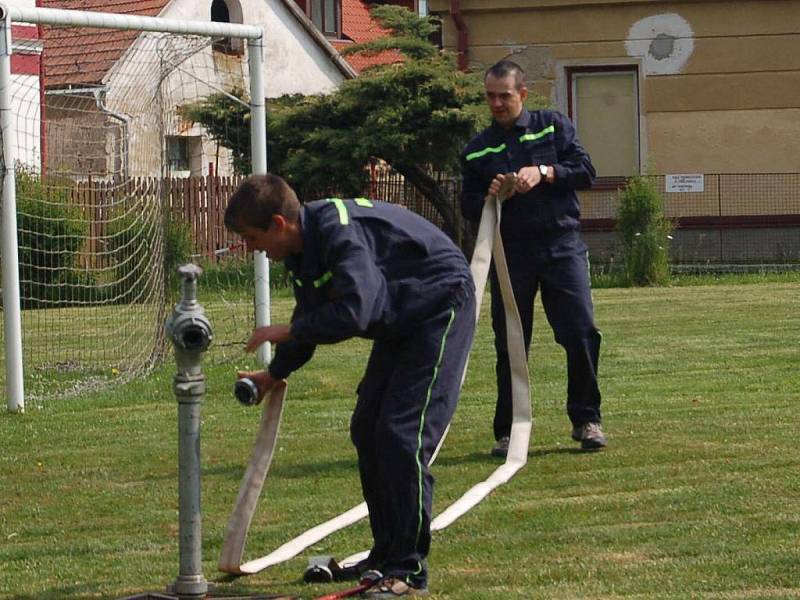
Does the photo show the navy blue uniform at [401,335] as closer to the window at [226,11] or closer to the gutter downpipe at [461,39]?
the gutter downpipe at [461,39]

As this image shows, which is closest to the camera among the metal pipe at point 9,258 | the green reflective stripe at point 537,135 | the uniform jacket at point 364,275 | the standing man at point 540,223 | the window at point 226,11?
the uniform jacket at point 364,275

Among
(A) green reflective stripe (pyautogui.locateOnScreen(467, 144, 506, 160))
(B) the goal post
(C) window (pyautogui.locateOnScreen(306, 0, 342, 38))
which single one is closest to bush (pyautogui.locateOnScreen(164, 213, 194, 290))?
(B) the goal post

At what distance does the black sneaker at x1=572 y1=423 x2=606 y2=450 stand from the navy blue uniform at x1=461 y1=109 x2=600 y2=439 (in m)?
0.04

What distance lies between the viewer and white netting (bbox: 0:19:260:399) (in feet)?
47.7

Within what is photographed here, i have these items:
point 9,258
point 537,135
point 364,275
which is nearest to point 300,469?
point 537,135

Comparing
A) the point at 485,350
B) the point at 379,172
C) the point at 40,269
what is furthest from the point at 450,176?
the point at 485,350

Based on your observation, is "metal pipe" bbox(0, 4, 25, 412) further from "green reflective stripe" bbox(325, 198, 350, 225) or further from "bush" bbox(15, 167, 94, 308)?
"green reflective stripe" bbox(325, 198, 350, 225)

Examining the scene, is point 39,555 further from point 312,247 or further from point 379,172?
point 379,172

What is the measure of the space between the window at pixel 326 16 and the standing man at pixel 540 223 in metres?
32.3

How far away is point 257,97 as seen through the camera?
13633 mm

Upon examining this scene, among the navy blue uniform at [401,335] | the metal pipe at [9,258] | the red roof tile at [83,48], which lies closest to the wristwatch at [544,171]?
the navy blue uniform at [401,335]

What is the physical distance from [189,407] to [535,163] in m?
3.72

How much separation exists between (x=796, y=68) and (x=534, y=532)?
18314 mm

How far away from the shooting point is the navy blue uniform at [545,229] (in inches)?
342
